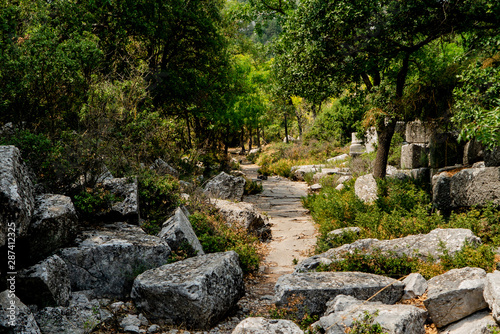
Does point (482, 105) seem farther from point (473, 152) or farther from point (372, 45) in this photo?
point (372, 45)

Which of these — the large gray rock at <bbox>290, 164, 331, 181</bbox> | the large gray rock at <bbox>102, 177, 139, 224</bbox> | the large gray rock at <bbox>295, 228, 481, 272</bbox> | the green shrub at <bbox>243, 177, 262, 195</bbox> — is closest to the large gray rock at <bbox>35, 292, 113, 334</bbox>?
the large gray rock at <bbox>102, 177, 139, 224</bbox>

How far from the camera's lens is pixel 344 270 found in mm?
5770

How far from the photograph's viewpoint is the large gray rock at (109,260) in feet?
16.2

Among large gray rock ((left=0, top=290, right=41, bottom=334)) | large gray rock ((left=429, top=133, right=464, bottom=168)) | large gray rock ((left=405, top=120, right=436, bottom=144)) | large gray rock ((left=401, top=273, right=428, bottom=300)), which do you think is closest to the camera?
large gray rock ((left=0, top=290, right=41, bottom=334))

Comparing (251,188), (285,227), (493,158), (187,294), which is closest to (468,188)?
(493,158)

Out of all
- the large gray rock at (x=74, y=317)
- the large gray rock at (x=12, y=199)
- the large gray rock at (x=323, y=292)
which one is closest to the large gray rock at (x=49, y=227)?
the large gray rock at (x=12, y=199)

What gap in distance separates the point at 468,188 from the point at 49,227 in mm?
7786

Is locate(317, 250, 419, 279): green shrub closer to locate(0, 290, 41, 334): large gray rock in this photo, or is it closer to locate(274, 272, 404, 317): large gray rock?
locate(274, 272, 404, 317): large gray rock

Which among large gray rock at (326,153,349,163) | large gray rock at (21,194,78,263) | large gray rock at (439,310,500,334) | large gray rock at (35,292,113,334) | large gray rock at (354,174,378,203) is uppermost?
large gray rock at (21,194,78,263)

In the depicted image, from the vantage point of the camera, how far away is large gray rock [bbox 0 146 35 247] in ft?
12.4

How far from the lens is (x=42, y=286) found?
406 cm

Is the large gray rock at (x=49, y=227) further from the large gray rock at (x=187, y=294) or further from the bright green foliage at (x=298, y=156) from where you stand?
the bright green foliage at (x=298, y=156)

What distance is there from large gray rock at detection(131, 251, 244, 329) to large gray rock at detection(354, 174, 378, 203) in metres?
5.92

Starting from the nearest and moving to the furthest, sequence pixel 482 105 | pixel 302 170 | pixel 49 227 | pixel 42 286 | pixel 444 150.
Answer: pixel 42 286
pixel 49 227
pixel 482 105
pixel 444 150
pixel 302 170
